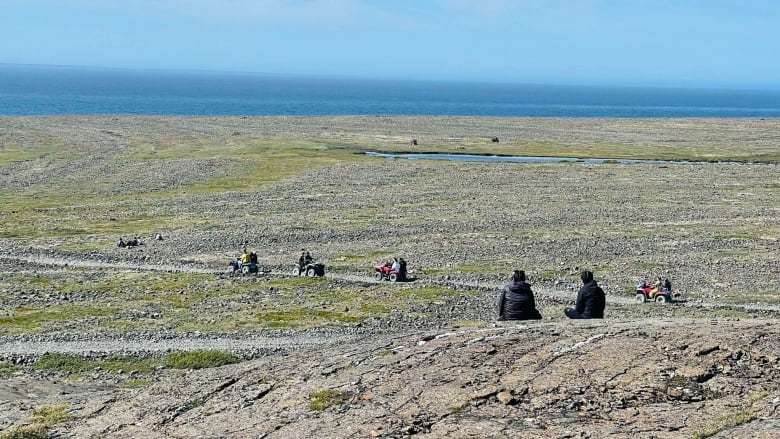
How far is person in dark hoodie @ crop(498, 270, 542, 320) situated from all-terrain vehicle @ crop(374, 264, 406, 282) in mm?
19173

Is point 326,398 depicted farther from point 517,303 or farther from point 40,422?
point 517,303

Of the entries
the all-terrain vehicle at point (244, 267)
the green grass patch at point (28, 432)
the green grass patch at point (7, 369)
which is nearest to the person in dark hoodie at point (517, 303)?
the green grass patch at point (28, 432)

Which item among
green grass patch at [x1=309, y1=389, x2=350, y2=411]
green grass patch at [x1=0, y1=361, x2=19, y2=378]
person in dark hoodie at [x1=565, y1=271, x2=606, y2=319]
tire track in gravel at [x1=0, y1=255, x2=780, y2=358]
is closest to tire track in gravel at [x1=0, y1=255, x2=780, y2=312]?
tire track in gravel at [x1=0, y1=255, x2=780, y2=358]

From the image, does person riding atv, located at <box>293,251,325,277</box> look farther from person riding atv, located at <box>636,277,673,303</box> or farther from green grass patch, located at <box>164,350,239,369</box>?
green grass patch, located at <box>164,350,239,369</box>

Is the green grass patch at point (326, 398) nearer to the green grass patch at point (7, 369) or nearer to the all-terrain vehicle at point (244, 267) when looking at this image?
the green grass patch at point (7, 369)

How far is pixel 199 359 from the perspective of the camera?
106ft

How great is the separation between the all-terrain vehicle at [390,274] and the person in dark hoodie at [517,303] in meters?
19.2

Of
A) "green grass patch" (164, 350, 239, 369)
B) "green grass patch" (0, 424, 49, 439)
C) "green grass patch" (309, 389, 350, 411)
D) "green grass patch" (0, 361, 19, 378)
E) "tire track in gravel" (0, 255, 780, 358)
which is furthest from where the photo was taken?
"tire track in gravel" (0, 255, 780, 358)

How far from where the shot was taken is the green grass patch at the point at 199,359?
31703 mm

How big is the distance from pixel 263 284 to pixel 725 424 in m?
31.8

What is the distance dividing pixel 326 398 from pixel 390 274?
26.6m

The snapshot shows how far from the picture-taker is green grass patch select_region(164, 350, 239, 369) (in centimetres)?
3170

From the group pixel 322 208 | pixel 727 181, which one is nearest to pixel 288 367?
pixel 322 208

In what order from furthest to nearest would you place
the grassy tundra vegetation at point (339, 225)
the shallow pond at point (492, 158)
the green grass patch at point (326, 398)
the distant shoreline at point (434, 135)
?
the distant shoreline at point (434, 135), the shallow pond at point (492, 158), the grassy tundra vegetation at point (339, 225), the green grass patch at point (326, 398)
